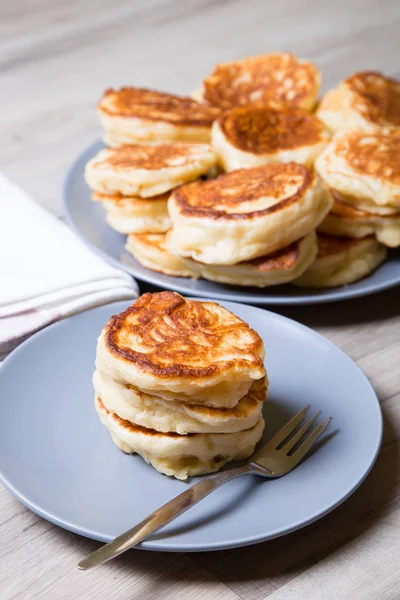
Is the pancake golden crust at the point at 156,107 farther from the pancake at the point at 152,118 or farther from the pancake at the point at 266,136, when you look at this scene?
the pancake at the point at 266,136

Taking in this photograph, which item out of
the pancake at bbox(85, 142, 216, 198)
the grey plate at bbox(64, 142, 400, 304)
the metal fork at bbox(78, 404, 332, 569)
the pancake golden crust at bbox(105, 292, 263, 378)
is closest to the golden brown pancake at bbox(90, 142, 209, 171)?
the pancake at bbox(85, 142, 216, 198)

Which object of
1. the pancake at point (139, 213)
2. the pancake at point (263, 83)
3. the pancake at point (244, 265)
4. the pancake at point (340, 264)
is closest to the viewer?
the pancake at point (244, 265)

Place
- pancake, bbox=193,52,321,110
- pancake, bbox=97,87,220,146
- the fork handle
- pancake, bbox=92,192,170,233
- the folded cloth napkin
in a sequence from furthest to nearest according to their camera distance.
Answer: pancake, bbox=193,52,321,110, pancake, bbox=97,87,220,146, pancake, bbox=92,192,170,233, the folded cloth napkin, the fork handle

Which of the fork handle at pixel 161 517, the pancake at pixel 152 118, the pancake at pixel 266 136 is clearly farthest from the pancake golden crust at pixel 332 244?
the fork handle at pixel 161 517

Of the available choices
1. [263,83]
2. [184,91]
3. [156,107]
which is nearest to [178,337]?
[156,107]

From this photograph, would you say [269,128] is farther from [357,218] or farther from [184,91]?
[184,91]

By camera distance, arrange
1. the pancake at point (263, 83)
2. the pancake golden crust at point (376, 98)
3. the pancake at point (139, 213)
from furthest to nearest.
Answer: the pancake at point (263, 83) → the pancake golden crust at point (376, 98) → the pancake at point (139, 213)

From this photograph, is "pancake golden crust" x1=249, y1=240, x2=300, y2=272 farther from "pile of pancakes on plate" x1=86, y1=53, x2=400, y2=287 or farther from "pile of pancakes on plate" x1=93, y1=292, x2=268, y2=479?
"pile of pancakes on plate" x1=93, y1=292, x2=268, y2=479
